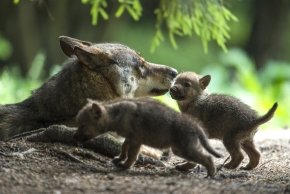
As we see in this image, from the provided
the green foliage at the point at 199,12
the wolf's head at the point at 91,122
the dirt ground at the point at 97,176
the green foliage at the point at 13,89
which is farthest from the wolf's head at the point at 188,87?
the green foliage at the point at 13,89

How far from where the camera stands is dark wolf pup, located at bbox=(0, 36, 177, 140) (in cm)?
616

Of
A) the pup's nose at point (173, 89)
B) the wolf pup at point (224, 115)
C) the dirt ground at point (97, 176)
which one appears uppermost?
the pup's nose at point (173, 89)

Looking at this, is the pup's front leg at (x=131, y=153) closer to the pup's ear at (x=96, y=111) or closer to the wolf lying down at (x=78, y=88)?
the pup's ear at (x=96, y=111)

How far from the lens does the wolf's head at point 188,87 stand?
619 cm

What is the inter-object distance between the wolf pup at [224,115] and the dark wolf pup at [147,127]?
57cm

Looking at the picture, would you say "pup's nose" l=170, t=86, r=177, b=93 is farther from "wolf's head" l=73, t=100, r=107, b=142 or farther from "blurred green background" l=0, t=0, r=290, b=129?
"blurred green background" l=0, t=0, r=290, b=129

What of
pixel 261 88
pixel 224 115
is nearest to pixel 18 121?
pixel 224 115

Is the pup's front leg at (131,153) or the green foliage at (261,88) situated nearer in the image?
the pup's front leg at (131,153)

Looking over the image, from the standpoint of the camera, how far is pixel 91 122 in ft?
16.1

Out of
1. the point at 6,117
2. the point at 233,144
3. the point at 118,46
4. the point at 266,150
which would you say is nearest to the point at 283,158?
the point at 266,150

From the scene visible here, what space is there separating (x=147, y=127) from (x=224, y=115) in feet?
4.01

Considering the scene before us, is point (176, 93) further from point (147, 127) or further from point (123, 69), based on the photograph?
point (147, 127)

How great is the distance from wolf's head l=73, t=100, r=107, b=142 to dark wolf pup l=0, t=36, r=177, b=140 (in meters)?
1.21

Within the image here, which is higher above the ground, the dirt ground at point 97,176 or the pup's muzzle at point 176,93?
the pup's muzzle at point 176,93
